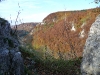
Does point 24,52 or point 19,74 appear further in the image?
point 24,52

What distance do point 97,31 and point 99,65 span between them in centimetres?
160

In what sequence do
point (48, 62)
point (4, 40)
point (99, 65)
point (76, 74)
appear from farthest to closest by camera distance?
point (48, 62)
point (76, 74)
point (4, 40)
point (99, 65)

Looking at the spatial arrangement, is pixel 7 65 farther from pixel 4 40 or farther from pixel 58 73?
pixel 58 73

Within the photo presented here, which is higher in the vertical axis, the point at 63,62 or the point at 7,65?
the point at 7,65

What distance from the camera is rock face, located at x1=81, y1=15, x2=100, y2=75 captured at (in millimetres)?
10070

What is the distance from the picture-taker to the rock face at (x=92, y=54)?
10.1 meters

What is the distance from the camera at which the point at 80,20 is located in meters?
112

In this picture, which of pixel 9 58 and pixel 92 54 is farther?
pixel 92 54

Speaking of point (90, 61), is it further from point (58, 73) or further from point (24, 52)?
point (24, 52)

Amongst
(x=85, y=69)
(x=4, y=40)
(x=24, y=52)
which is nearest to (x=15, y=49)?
(x=4, y=40)

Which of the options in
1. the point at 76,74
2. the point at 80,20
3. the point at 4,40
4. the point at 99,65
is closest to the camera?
the point at 99,65

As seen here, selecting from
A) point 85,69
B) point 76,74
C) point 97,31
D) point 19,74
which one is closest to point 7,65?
point 19,74

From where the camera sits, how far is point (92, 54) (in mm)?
10406

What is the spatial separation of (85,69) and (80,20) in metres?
103
